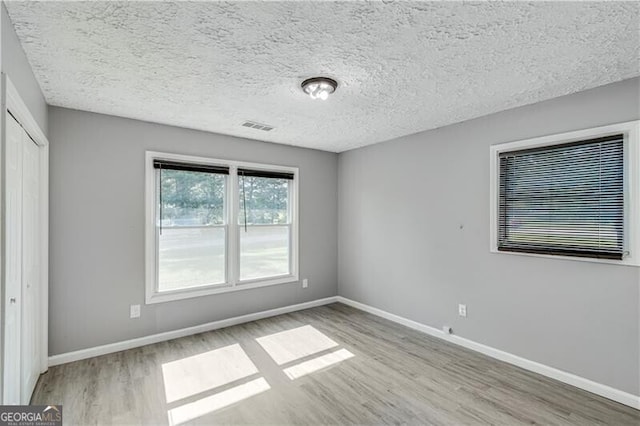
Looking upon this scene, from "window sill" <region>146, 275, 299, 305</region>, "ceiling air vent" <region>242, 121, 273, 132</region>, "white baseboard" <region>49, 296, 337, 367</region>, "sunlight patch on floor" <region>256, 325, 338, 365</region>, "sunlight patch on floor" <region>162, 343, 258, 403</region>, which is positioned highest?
"ceiling air vent" <region>242, 121, 273, 132</region>

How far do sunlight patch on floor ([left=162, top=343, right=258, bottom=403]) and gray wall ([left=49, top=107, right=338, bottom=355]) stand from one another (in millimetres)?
763

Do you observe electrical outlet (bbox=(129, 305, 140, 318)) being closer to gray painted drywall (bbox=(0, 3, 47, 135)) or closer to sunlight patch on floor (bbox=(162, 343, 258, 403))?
sunlight patch on floor (bbox=(162, 343, 258, 403))

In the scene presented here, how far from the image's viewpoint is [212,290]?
399cm

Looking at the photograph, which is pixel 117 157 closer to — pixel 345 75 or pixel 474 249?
pixel 345 75

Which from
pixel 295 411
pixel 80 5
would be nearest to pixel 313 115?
pixel 80 5

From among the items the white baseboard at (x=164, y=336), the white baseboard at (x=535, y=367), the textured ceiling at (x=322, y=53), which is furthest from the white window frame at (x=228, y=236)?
the white baseboard at (x=535, y=367)

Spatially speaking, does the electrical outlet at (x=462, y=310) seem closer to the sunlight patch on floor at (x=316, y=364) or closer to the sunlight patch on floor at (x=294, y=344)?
the sunlight patch on floor at (x=316, y=364)

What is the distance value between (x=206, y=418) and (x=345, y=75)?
273 centimetres

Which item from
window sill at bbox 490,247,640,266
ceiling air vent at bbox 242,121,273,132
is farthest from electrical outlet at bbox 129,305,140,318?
window sill at bbox 490,247,640,266

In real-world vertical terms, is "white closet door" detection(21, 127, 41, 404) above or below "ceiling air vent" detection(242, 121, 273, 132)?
below

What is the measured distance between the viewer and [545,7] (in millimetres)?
1591

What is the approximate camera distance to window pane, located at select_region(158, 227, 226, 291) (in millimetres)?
3701

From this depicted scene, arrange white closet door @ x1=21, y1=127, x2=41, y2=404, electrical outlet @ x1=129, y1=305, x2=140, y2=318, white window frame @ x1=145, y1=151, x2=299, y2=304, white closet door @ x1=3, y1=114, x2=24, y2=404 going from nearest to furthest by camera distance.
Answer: white closet door @ x1=3, y1=114, x2=24, y2=404 → white closet door @ x1=21, y1=127, x2=41, y2=404 → electrical outlet @ x1=129, y1=305, x2=140, y2=318 → white window frame @ x1=145, y1=151, x2=299, y2=304

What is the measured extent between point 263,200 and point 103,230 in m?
1.96
